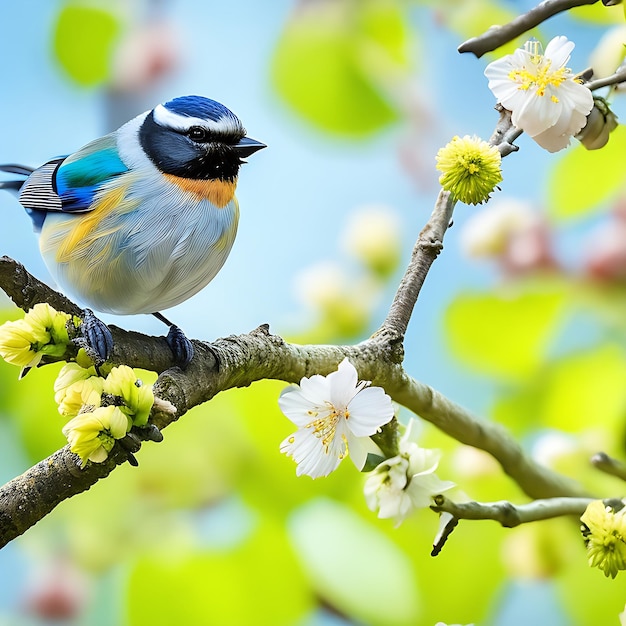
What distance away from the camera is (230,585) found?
1.08 metres

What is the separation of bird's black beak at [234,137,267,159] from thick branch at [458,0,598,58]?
16 cm

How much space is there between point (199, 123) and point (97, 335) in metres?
0.20

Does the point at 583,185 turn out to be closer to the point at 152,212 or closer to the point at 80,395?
the point at 152,212

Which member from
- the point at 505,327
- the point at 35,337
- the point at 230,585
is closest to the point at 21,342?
the point at 35,337

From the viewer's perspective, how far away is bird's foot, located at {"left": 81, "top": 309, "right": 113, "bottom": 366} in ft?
1.53

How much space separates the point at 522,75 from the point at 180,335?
0.93 feet

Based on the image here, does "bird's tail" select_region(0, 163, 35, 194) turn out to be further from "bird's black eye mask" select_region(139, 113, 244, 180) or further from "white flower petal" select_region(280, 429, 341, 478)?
"white flower petal" select_region(280, 429, 341, 478)

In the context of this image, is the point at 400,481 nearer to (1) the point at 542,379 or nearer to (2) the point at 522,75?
(2) the point at 522,75

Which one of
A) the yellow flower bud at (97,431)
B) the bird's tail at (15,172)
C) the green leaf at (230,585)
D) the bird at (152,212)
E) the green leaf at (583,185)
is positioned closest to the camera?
the yellow flower bud at (97,431)

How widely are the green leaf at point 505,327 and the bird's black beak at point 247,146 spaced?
0.69 metres

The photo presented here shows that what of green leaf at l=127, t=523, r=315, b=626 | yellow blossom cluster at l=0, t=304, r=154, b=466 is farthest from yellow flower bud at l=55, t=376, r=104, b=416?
green leaf at l=127, t=523, r=315, b=626

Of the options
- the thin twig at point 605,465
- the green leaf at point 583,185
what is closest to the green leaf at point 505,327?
the green leaf at point 583,185

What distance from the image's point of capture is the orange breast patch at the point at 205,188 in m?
0.59

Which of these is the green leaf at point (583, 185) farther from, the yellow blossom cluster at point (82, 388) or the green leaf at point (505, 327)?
the yellow blossom cluster at point (82, 388)
